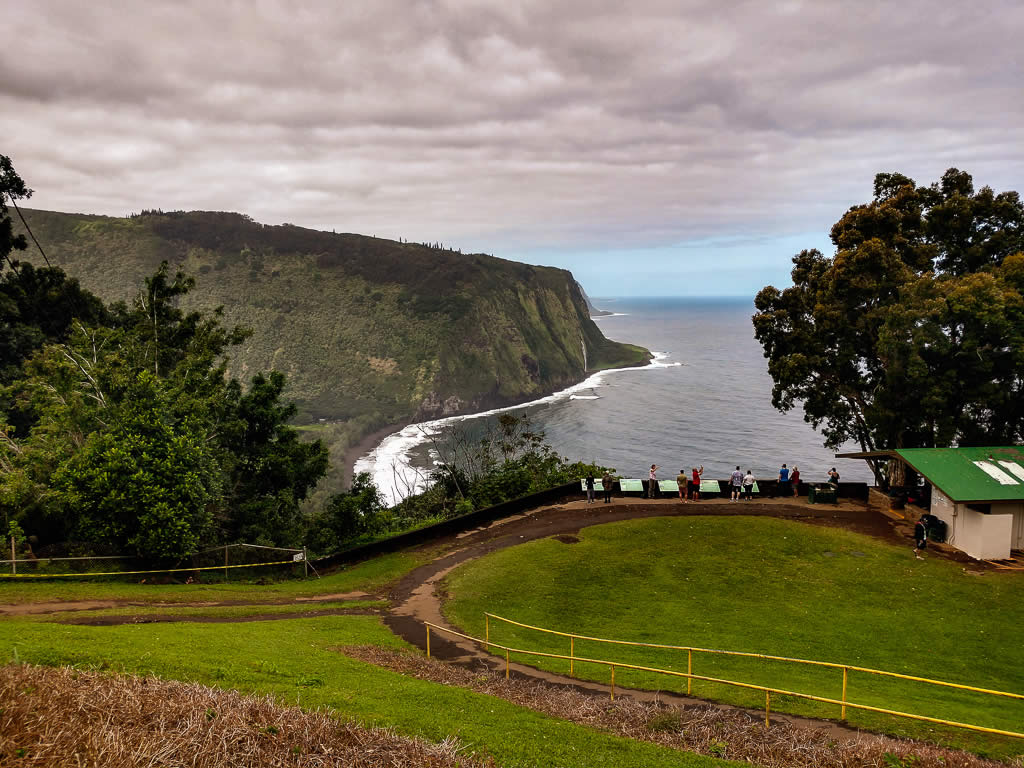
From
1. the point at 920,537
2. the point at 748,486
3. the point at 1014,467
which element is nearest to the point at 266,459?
the point at 748,486

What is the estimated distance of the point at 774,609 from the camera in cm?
1738

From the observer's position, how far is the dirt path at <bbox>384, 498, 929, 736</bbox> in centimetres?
1583

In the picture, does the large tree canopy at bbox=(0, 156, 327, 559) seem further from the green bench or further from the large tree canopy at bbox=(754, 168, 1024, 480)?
the large tree canopy at bbox=(754, 168, 1024, 480)

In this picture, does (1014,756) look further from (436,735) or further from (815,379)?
(815,379)

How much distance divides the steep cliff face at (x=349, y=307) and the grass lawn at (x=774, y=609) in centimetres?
8541


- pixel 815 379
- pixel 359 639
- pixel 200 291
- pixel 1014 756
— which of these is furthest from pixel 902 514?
pixel 200 291

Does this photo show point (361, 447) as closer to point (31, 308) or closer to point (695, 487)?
point (31, 308)

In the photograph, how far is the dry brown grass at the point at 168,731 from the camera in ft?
18.9

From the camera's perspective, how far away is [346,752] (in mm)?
7074

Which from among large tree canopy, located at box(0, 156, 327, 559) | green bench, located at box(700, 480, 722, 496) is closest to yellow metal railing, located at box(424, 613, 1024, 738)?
large tree canopy, located at box(0, 156, 327, 559)

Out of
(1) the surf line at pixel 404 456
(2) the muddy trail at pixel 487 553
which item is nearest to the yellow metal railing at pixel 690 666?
(2) the muddy trail at pixel 487 553

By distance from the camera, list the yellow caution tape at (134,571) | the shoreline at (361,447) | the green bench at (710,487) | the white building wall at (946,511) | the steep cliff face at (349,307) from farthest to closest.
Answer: the steep cliff face at (349,307)
the shoreline at (361,447)
the green bench at (710,487)
the white building wall at (946,511)
the yellow caution tape at (134,571)

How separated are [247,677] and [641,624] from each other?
10.5 metres

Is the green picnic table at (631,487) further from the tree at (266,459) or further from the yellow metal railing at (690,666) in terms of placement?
the tree at (266,459)
